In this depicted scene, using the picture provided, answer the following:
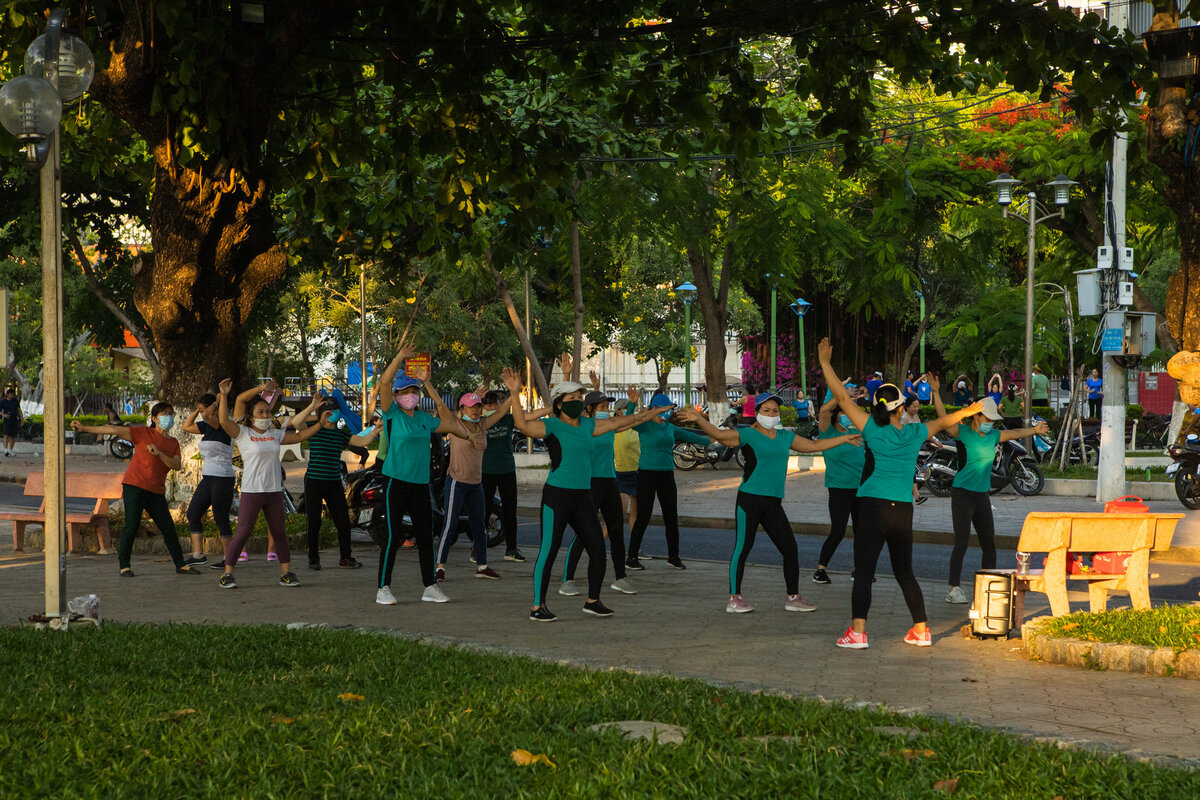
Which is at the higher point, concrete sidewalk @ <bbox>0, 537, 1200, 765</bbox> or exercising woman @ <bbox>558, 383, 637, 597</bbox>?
exercising woman @ <bbox>558, 383, 637, 597</bbox>

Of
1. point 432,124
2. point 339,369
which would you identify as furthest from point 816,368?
point 432,124

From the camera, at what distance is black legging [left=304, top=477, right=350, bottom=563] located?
12500 millimetres

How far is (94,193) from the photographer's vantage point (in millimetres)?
22875

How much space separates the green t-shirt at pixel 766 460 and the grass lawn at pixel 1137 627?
92.8 inches

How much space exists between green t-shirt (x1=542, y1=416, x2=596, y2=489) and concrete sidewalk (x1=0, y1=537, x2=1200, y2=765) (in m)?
1.06

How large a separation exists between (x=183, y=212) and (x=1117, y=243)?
12.2m

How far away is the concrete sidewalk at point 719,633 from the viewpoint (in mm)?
6648

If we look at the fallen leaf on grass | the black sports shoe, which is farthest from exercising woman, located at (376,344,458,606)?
the fallen leaf on grass

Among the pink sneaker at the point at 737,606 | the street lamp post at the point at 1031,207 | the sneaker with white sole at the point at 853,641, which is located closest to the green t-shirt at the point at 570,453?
the pink sneaker at the point at 737,606

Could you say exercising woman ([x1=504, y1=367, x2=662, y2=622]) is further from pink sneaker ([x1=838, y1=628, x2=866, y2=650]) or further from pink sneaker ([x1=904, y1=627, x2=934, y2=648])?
pink sneaker ([x1=904, y1=627, x2=934, y2=648])

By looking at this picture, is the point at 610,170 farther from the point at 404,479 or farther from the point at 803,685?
the point at 803,685

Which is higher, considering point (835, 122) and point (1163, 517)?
point (835, 122)

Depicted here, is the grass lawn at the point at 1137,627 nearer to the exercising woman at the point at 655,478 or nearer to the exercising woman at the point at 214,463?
the exercising woman at the point at 655,478

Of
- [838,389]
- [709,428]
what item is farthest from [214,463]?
[838,389]
